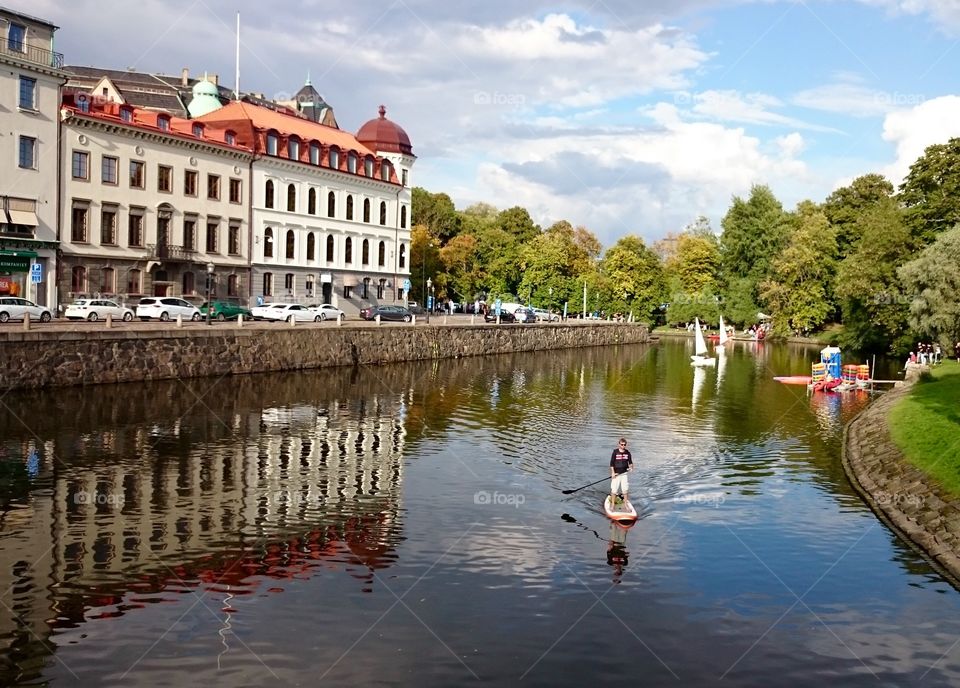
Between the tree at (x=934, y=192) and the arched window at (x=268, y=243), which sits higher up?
the tree at (x=934, y=192)

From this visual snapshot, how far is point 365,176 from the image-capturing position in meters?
97.2

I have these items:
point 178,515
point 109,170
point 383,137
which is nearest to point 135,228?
point 109,170

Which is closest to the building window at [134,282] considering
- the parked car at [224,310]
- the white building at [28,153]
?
the parked car at [224,310]

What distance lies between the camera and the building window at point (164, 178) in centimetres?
7412

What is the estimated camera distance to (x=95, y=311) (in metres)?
61.6

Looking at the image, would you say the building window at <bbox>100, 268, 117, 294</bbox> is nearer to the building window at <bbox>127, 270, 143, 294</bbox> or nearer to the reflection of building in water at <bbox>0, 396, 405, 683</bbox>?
the building window at <bbox>127, 270, 143, 294</bbox>

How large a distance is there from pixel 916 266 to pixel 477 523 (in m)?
55.8

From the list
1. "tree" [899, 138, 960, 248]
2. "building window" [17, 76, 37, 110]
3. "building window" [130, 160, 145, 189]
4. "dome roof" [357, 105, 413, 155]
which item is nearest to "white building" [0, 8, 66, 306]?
"building window" [17, 76, 37, 110]

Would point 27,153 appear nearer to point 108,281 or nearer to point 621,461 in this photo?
point 108,281

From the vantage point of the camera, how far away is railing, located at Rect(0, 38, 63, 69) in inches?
2392

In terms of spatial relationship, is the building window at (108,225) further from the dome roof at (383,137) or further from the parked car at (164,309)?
the dome roof at (383,137)

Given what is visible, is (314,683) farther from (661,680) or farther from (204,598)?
(661,680)

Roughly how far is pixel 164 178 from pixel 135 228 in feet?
17.1

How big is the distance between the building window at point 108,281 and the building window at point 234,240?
41.8 ft
